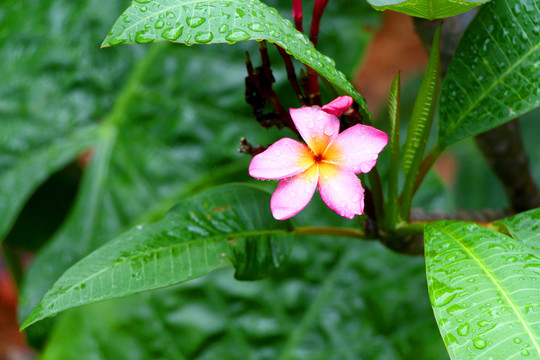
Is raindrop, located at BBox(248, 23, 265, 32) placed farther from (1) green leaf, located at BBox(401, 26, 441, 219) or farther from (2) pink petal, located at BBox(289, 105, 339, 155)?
(1) green leaf, located at BBox(401, 26, 441, 219)

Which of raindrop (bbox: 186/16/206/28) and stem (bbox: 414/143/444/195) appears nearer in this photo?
raindrop (bbox: 186/16/206/28)

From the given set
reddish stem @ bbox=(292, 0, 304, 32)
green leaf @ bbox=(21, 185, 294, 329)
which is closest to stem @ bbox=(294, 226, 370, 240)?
green leaf @ bbox=(21, 185, 294, 329)

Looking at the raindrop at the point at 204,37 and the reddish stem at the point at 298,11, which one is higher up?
the reddish stem at the point at 298,11

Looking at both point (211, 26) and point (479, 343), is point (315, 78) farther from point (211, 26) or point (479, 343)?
point (479, 343)

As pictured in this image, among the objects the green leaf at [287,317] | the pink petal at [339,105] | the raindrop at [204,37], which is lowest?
the green leaf at [287,317]

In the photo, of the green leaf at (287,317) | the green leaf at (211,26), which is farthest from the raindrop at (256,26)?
the green leaf at (287,317)

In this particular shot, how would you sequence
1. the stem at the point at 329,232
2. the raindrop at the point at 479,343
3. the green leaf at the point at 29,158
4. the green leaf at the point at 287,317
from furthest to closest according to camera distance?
the green leaf at the point at 29,158 → the green leaf at the point at 287,317 → the stem at the point at 329,232 → the raindrop at the point at 479,343

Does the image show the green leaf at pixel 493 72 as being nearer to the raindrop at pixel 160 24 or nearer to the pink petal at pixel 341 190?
the pink petal at pixel 341 190
